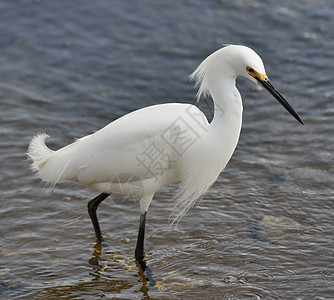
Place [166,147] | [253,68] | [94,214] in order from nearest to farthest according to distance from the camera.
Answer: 1. [253,68]
2. [166,147]
3. [94,214]

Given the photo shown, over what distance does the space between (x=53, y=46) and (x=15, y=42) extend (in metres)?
0.58

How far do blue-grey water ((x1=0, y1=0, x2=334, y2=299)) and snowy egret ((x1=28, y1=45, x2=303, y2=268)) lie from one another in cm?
47

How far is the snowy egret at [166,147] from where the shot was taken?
4539 millimetres

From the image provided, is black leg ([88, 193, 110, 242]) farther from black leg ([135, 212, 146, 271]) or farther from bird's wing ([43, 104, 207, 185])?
black leg ([135, 212, 146, 271])

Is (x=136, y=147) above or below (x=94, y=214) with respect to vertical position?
above

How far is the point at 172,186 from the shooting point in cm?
637

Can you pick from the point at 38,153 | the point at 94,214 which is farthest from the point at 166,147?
the point at 38,153

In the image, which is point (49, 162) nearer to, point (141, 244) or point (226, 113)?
point (141, 244)

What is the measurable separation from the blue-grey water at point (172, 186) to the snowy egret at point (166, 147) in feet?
1.54

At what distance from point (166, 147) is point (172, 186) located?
1549 millimetres

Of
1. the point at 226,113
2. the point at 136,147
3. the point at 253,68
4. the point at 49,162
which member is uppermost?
the point at 253,68

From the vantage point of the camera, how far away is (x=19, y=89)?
8.11 m

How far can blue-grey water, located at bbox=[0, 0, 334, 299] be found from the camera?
198 inches

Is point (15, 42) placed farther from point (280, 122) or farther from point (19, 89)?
point (280, 122)
